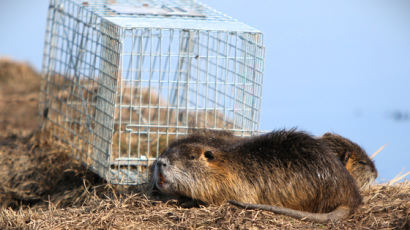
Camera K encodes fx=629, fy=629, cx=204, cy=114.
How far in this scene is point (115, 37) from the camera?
4.94 metres

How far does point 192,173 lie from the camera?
164 inches

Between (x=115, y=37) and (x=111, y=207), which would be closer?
(x=111, y=207)

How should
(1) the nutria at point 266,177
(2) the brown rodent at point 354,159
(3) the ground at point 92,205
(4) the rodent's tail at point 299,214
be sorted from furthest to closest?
(2) the brown rodent at point 354,159 < (1) the nutria at point 266,177 < (4) the rodent's tail at point 299,214 < (3) the ground at point 92,205

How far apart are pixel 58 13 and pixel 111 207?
2.73 m

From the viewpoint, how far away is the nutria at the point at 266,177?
414cm

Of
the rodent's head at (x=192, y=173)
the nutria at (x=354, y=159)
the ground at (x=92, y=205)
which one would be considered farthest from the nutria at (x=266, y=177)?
the nutria at (x=354, y=159)

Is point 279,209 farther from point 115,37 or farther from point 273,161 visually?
point 115,37

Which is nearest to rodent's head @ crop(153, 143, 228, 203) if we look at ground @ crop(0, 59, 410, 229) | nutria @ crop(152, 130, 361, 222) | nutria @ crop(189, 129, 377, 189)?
nutria @ crop(152, 130, 361, 222)

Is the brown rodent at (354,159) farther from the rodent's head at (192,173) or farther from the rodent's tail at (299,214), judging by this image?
the rodent's head at (192,173)

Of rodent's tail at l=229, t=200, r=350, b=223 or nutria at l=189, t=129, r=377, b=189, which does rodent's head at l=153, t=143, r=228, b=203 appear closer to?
rodent's tail at l=229, t=200, r=350, b=223

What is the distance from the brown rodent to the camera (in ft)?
16.2

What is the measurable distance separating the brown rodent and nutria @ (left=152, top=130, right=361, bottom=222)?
0.71 meters

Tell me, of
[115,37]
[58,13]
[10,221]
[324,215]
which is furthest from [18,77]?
[324,215]

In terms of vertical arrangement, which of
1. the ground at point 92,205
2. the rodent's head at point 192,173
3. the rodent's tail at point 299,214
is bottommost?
the ground at point 92,205
